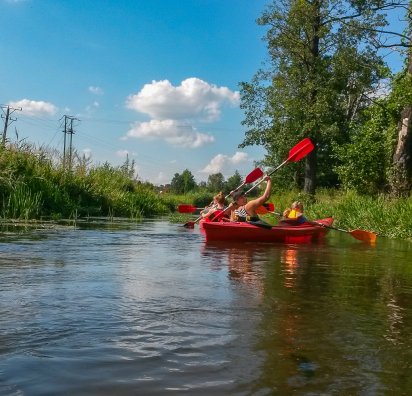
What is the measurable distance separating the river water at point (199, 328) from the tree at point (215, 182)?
90.4 m

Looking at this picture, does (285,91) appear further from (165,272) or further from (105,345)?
(105,345)

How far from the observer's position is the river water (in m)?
2.70

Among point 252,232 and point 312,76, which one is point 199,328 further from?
point 312,76

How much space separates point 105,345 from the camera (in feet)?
10.6

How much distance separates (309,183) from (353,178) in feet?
16.7

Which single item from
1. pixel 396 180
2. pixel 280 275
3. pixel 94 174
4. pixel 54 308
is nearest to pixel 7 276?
pixel 54 308

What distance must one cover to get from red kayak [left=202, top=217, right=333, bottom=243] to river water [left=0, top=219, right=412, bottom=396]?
324cm

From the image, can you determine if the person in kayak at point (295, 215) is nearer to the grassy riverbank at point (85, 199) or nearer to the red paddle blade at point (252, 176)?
the red paddle blade at point (252, 176)

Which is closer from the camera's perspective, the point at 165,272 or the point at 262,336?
the point at 262,336

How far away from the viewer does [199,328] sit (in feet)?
12.3

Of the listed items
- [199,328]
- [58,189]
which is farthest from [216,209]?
[199,328]

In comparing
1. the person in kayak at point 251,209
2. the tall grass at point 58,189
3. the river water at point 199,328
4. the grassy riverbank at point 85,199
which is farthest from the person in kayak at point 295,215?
the tall grass at point 58,189

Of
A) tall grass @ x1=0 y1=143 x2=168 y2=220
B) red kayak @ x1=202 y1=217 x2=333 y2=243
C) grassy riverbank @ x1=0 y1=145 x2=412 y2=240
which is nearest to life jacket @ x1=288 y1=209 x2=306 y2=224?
red kayak @ x1=202 y1=217 x2=333 y2=243

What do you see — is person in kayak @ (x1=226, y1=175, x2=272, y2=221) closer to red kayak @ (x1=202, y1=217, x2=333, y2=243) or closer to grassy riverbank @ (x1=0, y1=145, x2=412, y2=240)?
red kayak @ (x1=202, y1=217, x2=333, y2=243)
